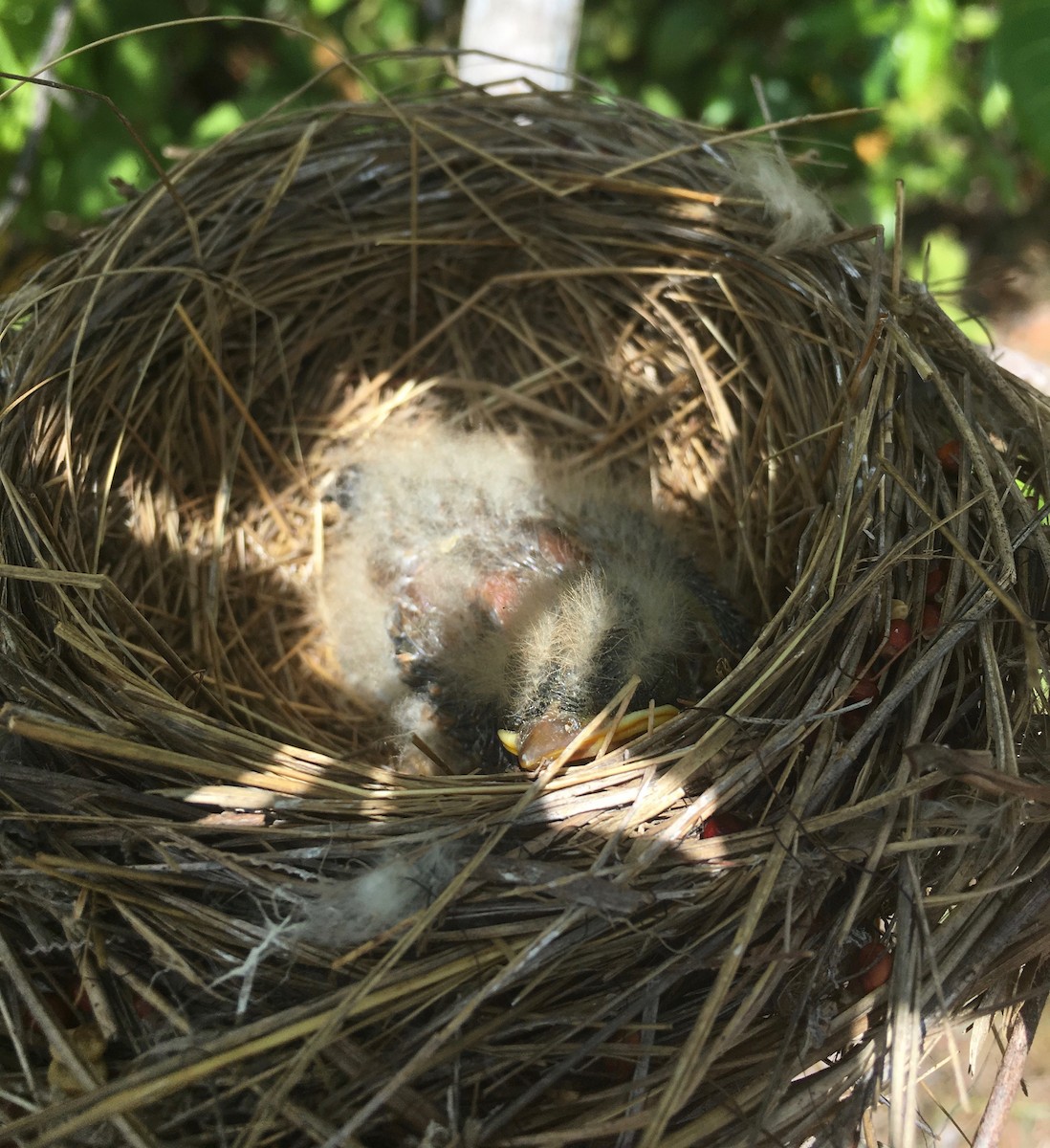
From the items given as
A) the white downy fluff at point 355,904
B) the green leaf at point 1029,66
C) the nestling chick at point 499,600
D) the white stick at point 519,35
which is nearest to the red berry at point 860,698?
the nestling chick at point 499,600

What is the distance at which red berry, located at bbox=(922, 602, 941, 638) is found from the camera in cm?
121

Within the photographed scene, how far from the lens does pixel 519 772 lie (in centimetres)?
127

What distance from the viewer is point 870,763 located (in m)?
1.13

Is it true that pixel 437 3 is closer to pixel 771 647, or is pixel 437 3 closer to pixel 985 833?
pixel 771 647

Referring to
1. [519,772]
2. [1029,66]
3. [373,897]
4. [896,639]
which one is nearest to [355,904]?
[373,897]

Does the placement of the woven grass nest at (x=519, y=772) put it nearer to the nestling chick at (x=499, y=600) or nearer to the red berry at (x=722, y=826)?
the red berry at (x=722, y=826)

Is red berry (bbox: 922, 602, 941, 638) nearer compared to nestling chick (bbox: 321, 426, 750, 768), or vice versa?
red berry (bbox: 922, 602, 941, 638)

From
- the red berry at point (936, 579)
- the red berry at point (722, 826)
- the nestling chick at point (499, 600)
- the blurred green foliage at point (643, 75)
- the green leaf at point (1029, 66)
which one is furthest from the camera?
the blurred green foliage at point (643, 75)

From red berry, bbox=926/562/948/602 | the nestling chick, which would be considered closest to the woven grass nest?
red berry, bbox=926/562/948/602

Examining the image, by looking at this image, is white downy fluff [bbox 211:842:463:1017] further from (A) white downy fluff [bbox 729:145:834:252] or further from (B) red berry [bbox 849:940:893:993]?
(A) white downy fluff [bbox 729:145:834:252]

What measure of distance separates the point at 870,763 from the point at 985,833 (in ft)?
0.48

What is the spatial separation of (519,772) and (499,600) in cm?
36

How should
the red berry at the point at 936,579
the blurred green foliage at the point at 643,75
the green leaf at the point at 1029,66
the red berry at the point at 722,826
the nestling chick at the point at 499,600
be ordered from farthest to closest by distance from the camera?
the blurred green foliage at the point at 643,75, the green leaf at the point at 1029,66, the nestling chick at the point at 499,600, the red berry at the point at 936,579, the red berry at the point at 722,826

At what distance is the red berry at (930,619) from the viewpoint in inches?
47.7
